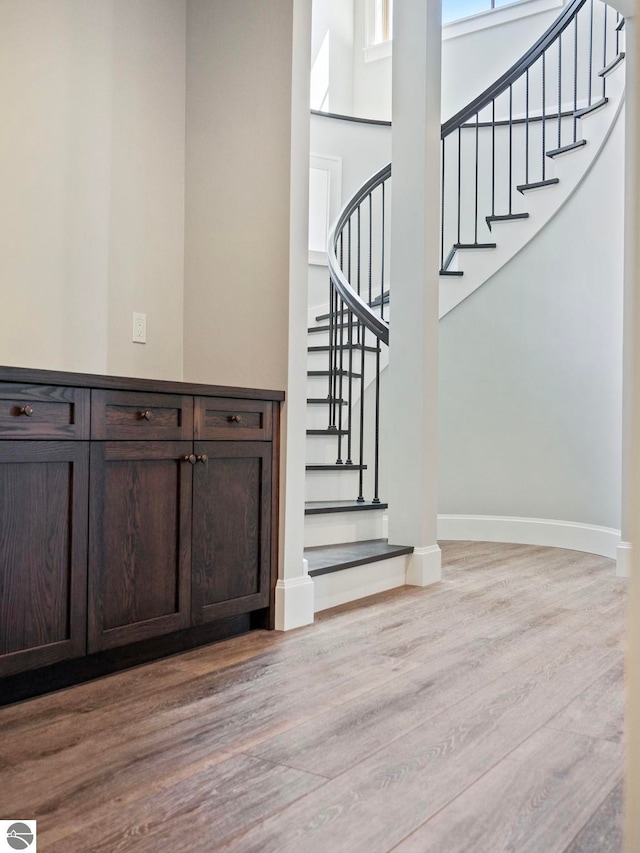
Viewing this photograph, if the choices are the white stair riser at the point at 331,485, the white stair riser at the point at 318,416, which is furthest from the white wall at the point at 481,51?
the white stair riser at the point at 331,485

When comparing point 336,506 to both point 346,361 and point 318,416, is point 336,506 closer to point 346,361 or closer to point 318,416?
point 318,416

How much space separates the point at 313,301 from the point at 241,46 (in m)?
3.41

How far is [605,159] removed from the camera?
4.53m

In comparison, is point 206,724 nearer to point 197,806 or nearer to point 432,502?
point 197,806

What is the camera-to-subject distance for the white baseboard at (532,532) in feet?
14.7

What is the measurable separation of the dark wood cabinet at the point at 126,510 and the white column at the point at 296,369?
5 centimetres

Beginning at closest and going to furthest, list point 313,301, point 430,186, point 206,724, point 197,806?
point 197,806
point 206,724
point 430,186
point 313,301

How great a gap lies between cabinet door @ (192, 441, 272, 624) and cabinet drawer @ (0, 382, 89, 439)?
19.1 inches

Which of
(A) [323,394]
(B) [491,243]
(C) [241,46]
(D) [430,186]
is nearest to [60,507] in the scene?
(C) [241,46]

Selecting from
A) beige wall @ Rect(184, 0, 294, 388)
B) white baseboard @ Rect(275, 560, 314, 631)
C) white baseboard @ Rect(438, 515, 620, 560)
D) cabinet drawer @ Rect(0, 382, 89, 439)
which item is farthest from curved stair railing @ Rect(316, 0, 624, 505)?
cabinet drawer @ Rect(0, 382, 89, 439)

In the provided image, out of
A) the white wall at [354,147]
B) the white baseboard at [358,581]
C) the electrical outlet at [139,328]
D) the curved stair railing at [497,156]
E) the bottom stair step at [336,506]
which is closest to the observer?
the electrical outlet at [139,328]

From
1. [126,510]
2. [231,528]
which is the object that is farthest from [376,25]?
[126,510]

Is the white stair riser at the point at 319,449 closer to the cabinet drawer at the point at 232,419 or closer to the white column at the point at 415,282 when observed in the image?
the white column at the point at 415,282

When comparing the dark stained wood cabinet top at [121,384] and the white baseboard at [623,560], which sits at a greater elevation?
the dark stained wood cabinet top at [121,384]
